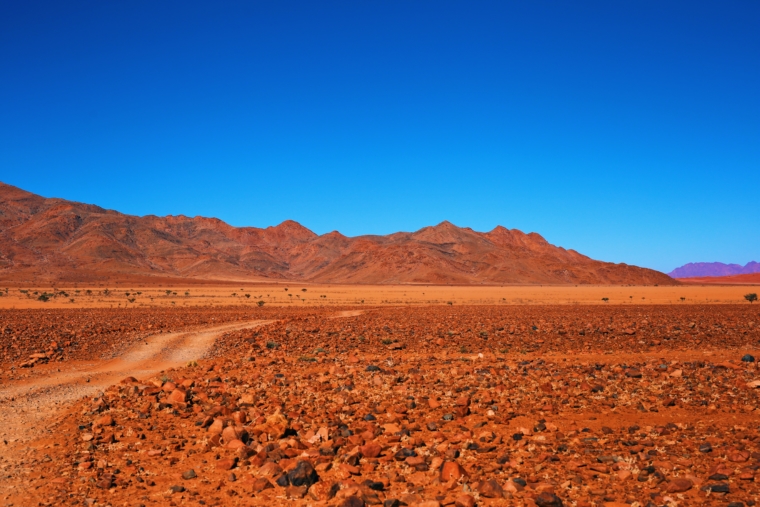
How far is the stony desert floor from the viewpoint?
23.3ft

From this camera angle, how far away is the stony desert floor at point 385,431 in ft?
23.3

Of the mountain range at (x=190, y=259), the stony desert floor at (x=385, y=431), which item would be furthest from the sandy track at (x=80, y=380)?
the mountain range at (x=190, y=259)

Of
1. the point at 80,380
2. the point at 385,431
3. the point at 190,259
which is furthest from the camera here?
the point at 190,259

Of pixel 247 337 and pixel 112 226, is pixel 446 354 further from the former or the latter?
pixel 112 226

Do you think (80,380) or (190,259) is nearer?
(80,380)

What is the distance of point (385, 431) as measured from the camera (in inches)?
363

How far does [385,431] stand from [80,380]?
10051mm

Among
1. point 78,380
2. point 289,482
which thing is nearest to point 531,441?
point 289,482

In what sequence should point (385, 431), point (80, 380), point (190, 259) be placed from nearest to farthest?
1. point (385, 431)
2. point (80, 380)
3. point (190, 259)

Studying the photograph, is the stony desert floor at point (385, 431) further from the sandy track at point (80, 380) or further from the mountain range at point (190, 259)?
the mountain range at point (190, 259)

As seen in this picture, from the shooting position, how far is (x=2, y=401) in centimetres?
1233

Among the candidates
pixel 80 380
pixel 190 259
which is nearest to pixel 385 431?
pixel 80 380

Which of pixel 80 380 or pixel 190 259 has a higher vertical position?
pixel 190 259

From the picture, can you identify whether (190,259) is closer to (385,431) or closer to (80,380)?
(80,380)
